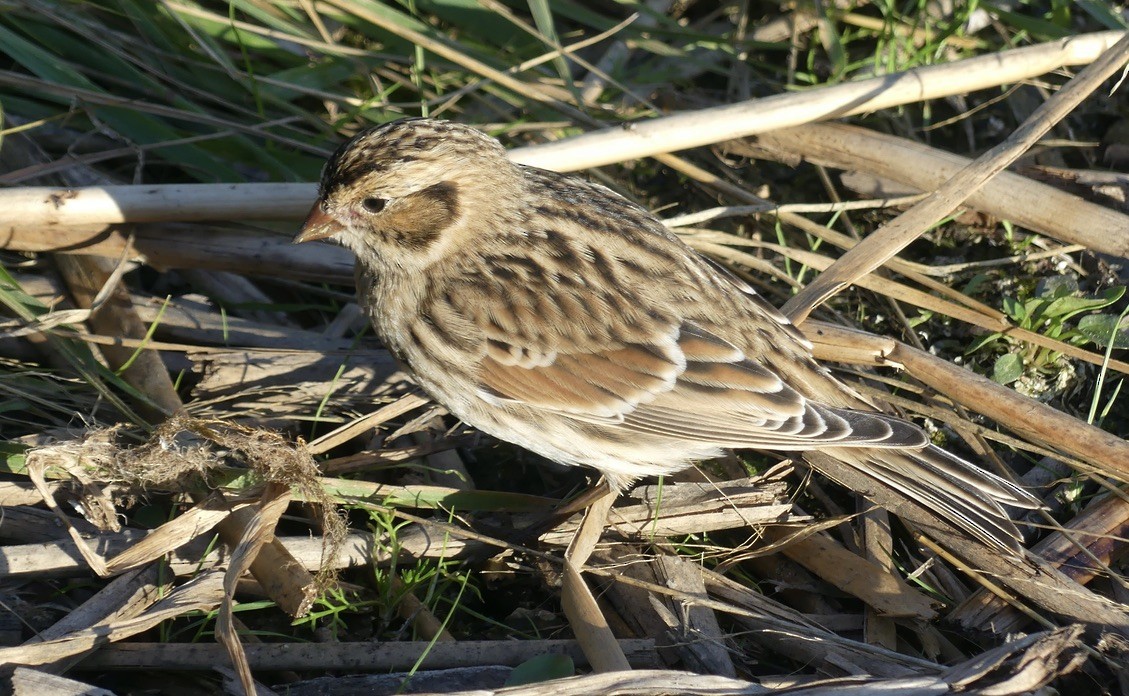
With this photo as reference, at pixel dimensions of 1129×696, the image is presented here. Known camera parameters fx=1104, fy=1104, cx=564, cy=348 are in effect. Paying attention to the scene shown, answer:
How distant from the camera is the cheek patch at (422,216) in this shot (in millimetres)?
3941

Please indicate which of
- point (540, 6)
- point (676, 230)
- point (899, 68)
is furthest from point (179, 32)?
point (899, 68)

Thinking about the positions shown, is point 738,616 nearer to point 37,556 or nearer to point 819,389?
point 819,389

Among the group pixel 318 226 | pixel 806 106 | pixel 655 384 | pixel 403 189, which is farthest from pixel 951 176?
pixel 318 226

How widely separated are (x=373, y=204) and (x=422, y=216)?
18 centimetres

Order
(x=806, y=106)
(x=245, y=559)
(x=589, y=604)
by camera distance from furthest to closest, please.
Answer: (x=806, y=106) → (x=589, y=604) → (x=245, y=559)

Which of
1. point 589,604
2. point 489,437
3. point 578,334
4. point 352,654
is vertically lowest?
point 352,654

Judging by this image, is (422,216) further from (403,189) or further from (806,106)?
(806,106)

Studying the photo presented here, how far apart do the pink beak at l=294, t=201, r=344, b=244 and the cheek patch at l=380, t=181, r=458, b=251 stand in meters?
0.17

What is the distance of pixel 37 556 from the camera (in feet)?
11.9

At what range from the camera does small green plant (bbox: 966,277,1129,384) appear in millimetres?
4309

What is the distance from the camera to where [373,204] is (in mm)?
3906

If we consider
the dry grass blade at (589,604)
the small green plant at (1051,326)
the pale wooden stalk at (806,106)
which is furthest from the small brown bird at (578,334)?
the small green plant at (1051,326)

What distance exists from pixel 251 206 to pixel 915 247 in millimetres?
2928

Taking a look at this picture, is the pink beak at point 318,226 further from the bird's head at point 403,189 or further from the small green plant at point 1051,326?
the small green plant at point 1051,326
